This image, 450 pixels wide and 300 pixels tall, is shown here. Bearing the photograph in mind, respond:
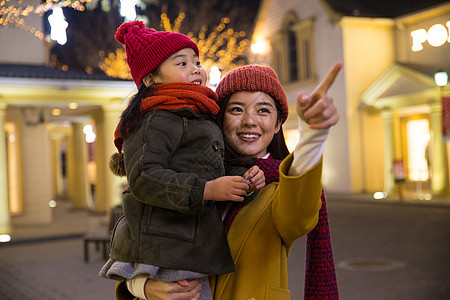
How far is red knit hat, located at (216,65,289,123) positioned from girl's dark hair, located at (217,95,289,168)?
0.11ft

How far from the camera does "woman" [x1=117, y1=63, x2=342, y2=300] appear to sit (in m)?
1.82

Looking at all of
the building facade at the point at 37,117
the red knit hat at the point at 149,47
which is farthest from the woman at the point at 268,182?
the building facade at the point at 37,117

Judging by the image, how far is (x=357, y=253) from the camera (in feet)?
33.8

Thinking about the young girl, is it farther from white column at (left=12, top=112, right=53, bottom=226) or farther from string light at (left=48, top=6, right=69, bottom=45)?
white column at (left=12, top=112, right=53, bottom=226)

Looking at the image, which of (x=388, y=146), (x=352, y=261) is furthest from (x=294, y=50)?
(x=352, y=261)

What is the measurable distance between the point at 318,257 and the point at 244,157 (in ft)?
1.71

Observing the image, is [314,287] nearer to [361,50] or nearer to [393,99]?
[393,99]

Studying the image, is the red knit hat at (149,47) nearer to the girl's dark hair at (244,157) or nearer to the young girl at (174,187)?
the young girl at (174,187)

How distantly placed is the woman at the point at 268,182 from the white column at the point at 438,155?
1899cm

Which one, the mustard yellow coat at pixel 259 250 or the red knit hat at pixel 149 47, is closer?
the mustard yellow coat at pixel 259 250

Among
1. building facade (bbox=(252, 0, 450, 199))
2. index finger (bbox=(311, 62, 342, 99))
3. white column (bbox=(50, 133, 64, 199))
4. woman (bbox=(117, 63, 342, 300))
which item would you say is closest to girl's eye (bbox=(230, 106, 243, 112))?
woman (bbox=(117, 63, 342, 300))

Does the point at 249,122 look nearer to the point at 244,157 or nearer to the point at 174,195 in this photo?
the point at 244,157

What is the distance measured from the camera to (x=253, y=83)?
2.32m

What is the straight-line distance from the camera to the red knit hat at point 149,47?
230cm
